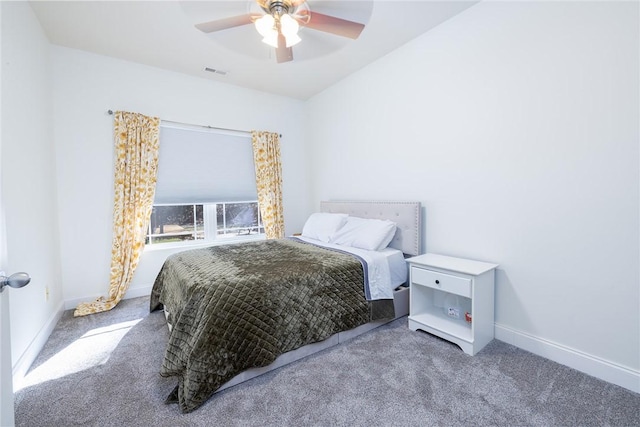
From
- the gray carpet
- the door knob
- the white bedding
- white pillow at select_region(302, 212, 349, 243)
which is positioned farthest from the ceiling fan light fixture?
the gray carpet

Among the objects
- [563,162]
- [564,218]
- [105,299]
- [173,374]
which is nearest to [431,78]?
[563,162]

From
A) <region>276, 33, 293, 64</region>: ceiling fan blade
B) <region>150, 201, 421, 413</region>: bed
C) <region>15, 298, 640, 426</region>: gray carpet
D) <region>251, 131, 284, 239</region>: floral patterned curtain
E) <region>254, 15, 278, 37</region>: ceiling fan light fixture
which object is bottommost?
<region>15, 298, 640, 426</region>: gray carpet

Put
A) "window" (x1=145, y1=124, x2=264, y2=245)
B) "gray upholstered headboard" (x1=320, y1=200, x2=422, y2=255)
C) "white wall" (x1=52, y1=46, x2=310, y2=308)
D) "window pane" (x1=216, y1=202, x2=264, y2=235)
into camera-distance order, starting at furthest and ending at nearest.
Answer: "window pane" (x1=216, y1=202, x2=264, y2=235)
"window" (x1=145, y1=124, x2=264, y2=245)
"white wall" (x1=52, y1=46, x2=310, y2=308)
"gray upholstered headboard" (x1=320, y1=200, x2=422, y2=255)

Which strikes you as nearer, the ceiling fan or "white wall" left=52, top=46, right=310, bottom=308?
the ceiling fan

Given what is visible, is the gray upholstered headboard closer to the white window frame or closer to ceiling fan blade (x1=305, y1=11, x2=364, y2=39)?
ceiling fan blade (x1=305, y1=11, x2=364, y2=39)

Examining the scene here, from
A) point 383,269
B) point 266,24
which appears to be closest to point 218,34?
point 266,24

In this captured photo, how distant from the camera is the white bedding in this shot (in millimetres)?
2418

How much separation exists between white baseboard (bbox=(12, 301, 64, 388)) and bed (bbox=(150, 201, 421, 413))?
29.8 inches

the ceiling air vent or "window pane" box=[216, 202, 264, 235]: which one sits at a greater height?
the ceiling air vent

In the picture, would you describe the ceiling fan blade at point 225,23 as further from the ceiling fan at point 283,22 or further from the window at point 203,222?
the window at point 203,222

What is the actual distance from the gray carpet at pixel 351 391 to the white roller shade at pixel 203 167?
185 centimetres

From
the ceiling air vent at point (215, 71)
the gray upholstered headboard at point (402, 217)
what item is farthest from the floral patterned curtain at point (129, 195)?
the gray upholstered headboard at point (402, 217)

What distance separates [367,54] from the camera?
3.06m

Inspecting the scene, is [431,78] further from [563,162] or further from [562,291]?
[562,291]
